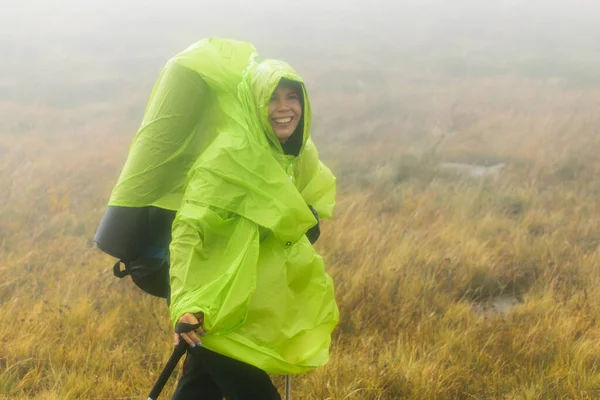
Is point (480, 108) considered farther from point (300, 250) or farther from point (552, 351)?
point (300, 250)

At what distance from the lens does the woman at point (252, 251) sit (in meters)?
1.76

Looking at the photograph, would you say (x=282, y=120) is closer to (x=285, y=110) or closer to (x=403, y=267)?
(x=285, y=110)

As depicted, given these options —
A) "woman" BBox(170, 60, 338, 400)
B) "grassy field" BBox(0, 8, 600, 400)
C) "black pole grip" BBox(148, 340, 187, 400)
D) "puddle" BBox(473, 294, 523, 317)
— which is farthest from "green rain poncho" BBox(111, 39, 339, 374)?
"puddle" BBox(473, 294, 523, 317)

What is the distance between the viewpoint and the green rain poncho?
1.77 meters

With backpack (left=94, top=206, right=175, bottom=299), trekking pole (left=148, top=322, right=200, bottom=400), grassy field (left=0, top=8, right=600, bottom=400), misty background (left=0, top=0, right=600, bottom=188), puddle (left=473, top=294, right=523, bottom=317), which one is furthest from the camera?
misty background (left=0, top=0, right=600, bottom=188)

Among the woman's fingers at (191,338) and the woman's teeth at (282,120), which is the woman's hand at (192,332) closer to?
the woman's fingers at (191,338)

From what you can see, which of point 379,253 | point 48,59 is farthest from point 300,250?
point 48,59

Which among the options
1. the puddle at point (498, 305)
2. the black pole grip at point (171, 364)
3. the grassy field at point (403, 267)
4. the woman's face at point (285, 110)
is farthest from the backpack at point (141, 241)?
the puddle at point (498, 305)

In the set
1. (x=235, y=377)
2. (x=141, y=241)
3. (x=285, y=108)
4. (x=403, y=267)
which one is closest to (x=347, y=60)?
(x=403, y=267)

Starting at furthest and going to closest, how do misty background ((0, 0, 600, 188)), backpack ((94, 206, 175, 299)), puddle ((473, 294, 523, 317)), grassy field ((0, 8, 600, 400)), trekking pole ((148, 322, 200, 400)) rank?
1. misty background ((0, 0, 600, 188))
2. puddle ((473, 294, 523, 317))
3. grassy field ((0, 8, 600, 400))
4. backpack ((94, 206, 175, 299))
5. trekking pole ((148, 322, 200, 400))

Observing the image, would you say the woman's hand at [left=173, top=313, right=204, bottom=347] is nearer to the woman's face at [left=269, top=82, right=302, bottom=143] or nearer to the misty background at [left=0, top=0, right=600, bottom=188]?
the woman's face at [left=269, top=82, right=302, bottom=143]

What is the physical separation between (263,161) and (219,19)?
94.7 feet

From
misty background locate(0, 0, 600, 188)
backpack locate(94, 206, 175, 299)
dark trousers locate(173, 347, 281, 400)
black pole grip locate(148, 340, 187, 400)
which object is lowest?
misty background locate(0, 0, 600, 188)

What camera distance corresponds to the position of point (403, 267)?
4105 millimetres
